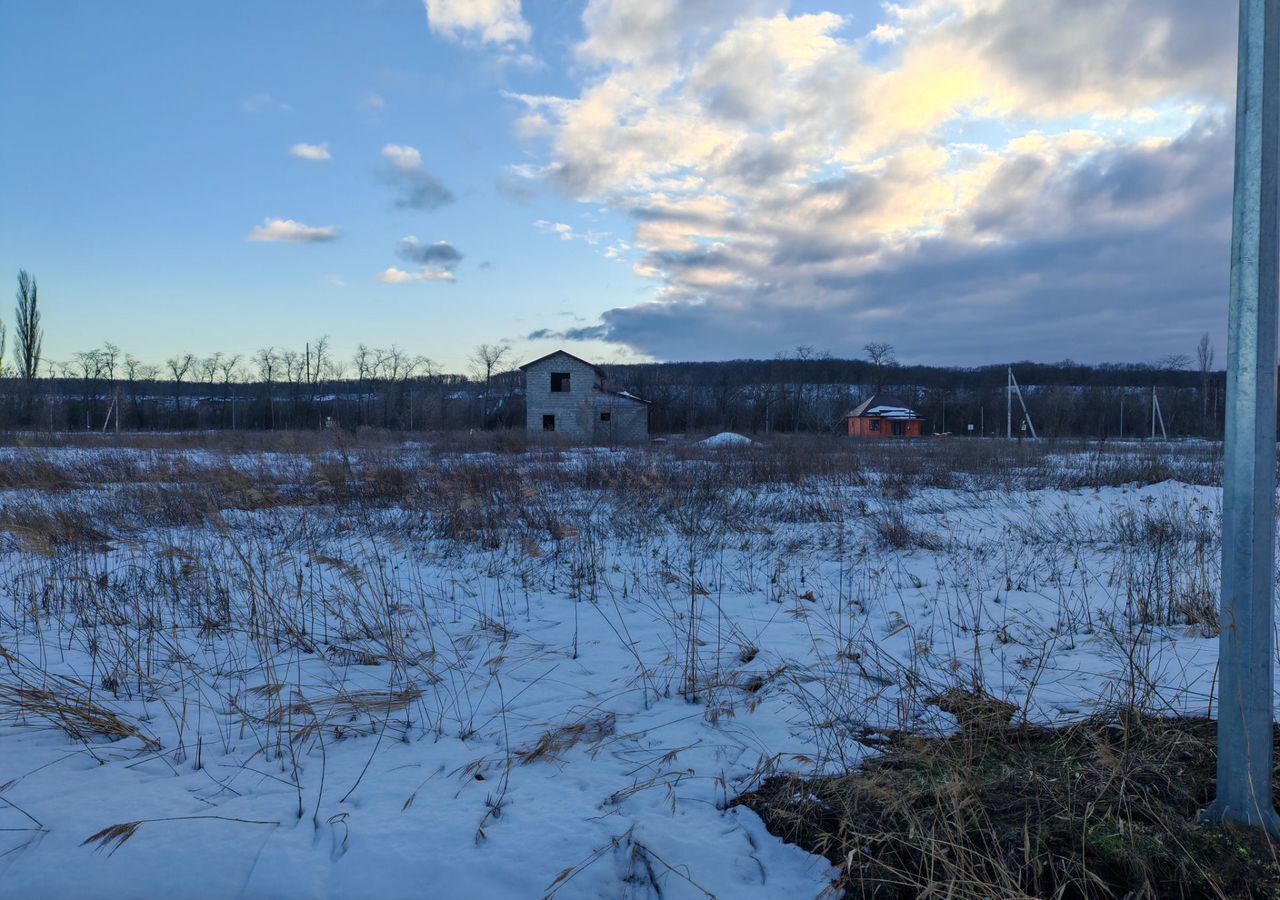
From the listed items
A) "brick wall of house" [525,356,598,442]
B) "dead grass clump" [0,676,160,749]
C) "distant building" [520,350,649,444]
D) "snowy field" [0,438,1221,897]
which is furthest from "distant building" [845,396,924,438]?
"dead grass clump" [0,676,160,749]

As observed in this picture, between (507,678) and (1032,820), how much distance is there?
112 inches

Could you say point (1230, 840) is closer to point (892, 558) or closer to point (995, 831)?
point (995, 831)

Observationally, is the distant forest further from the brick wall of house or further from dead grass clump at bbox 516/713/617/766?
dead grass clump at bbox 516/713/617/766

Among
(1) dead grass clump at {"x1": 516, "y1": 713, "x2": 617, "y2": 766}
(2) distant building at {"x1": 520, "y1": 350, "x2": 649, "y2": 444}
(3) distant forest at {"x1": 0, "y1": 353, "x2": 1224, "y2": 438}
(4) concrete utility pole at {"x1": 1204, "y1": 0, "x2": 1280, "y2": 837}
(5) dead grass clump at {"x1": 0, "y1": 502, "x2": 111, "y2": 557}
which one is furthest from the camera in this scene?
(3) distant forest at {"x1": 0, "y1": 353, "x2": 1224, "y2": 438}

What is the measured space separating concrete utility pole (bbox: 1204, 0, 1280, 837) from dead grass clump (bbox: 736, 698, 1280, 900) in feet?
0.95

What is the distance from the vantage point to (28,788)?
8.55 feet

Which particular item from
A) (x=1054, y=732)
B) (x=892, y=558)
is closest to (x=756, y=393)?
(x=892, y=558)

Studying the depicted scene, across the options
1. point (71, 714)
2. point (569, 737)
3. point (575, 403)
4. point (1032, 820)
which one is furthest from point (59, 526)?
point (575, 403)

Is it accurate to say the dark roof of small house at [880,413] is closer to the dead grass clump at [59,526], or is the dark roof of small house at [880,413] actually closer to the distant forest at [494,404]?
the distant forest at [494,404]

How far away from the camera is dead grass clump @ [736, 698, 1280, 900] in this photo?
6.57ft

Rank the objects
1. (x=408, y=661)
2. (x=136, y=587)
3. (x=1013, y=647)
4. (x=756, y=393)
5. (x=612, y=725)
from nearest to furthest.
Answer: (x=612, y=725) → (x=408, y=661) → (x=1013, y=647) → (x=136, y=587) → (x=756, y=393)

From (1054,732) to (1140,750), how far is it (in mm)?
370

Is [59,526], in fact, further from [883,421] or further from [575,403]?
[883,421]

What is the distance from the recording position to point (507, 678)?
13.2ft
